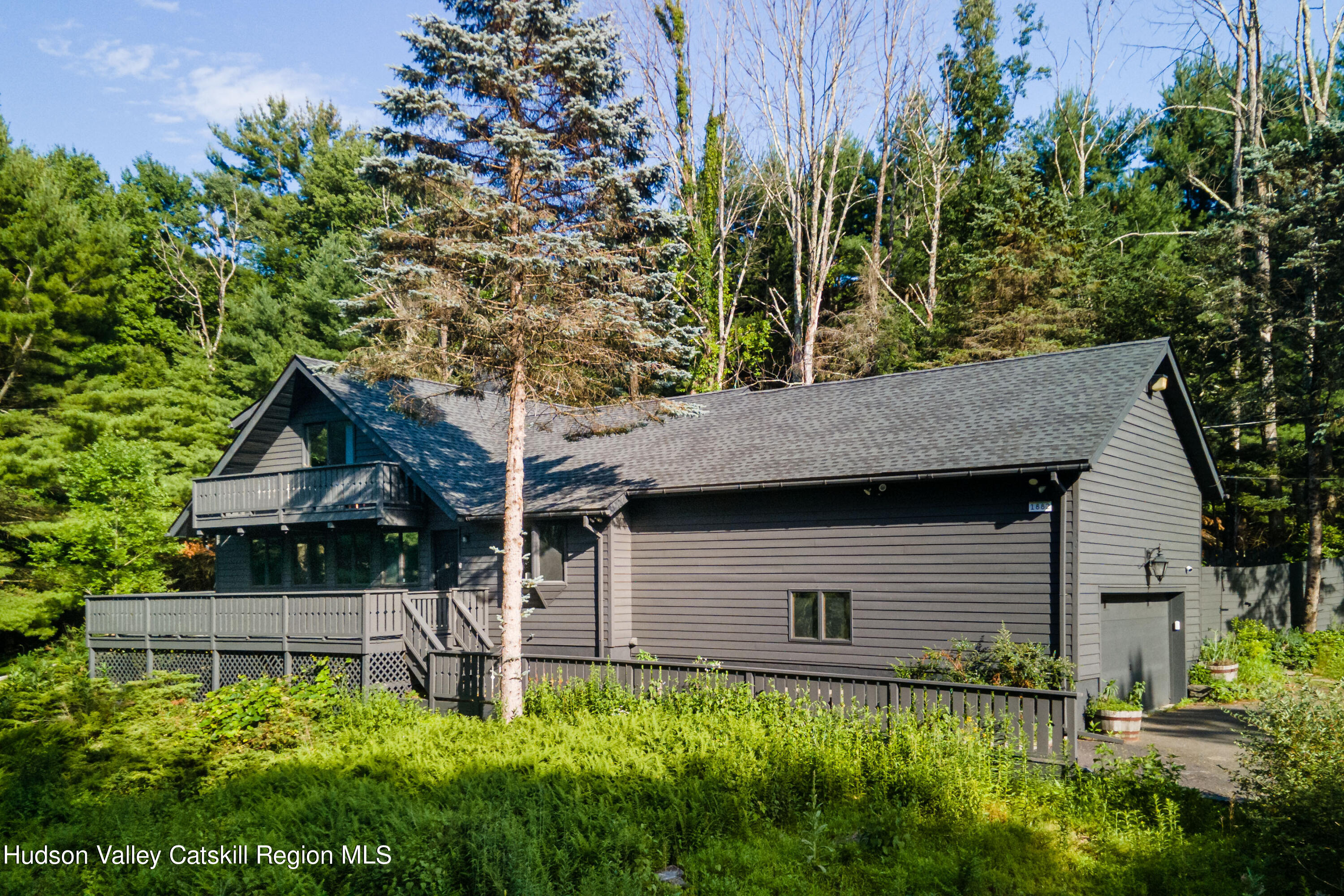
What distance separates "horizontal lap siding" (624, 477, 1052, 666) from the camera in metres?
12.5

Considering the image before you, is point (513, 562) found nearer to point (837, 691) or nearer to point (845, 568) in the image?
point (837, 691)

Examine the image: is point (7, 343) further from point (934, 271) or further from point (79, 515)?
point (934, 271)

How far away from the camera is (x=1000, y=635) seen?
12242 mm

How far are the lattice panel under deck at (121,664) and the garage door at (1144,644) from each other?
17809 millimetres

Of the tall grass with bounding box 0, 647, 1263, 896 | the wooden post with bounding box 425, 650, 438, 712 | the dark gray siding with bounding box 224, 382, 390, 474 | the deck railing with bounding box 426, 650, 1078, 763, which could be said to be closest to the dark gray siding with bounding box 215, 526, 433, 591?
the dark gray siding with bounding box 224, 382, 390, 474

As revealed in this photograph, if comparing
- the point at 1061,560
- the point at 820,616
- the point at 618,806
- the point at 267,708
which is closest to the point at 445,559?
the point at 267,708

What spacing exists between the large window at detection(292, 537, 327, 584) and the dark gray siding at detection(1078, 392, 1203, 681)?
52.7 feet

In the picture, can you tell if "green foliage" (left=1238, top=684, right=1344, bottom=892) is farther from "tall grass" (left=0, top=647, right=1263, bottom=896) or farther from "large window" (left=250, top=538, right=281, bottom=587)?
"large window" (left=250, top=538, right=281, bottom=587)

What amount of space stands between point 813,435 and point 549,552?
5.52 metres

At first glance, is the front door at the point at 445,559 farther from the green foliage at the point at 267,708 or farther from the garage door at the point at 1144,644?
the garage door at the point at 1144,644

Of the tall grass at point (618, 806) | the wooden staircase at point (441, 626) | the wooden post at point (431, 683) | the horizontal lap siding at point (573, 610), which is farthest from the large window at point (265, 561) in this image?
the tall grass at point (618, 806)

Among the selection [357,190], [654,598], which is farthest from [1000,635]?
[357,190]

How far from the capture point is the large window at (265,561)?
2117 centimetres

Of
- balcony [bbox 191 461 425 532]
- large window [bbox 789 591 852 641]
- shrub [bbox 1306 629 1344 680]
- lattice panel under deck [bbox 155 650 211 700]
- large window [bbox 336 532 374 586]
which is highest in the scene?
balcony [bbox 191 461 425 532]
